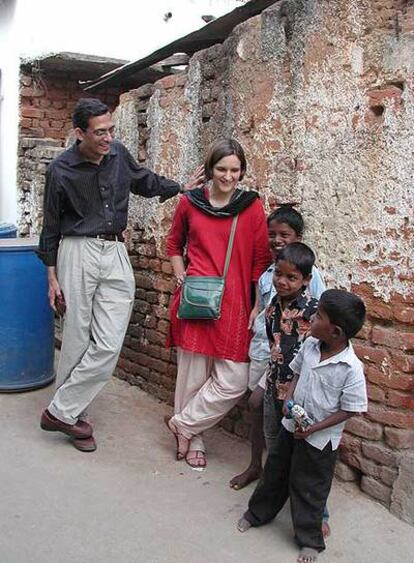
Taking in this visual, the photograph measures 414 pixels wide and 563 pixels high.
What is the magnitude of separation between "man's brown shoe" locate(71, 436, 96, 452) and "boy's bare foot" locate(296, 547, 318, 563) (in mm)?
1391

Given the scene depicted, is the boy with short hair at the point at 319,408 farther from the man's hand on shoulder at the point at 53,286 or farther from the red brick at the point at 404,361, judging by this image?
the man's hand on shoulder at the point at 53,286

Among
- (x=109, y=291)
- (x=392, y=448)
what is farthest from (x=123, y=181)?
(x=392, y=448)

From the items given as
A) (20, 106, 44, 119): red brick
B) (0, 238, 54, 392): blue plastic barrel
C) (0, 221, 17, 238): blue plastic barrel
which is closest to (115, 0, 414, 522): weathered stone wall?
(0, 238, 54, 392): blue plastic barrel

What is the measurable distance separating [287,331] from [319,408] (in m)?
0.39

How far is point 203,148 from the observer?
13.0 ft

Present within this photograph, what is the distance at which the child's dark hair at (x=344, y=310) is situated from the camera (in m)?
2.39

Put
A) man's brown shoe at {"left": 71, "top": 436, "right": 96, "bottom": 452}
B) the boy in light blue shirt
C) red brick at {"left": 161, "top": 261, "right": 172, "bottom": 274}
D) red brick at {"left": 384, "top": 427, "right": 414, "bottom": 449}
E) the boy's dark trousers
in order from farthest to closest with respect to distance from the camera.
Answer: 1. red brick at {"left": 161, "top": 261, "right": 172, "bottom": 274}
2. man's brown shoe at {"left": 71, "top": 436, "right": 96, "bottom": 452}
3. the boy in light blue shirt
4. red brick at {"left": 384, "top": 427, "right": 414, "bottom": 449}
5. the boy's dark trousers

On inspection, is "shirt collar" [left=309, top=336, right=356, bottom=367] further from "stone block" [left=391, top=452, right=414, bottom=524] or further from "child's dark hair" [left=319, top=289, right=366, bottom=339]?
"stone block" [left=391, top=452, right=414, bottom=524]

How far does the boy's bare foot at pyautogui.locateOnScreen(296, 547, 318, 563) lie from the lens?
2.56 metres

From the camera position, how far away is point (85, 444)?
141 inches

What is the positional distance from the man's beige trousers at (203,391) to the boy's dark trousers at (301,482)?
0.61m

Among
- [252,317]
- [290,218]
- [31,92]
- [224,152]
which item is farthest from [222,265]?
[31,92]

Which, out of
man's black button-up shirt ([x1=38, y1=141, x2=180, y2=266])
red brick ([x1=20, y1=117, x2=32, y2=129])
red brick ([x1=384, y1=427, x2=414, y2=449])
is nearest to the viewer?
red brick ([x1=384, y1=427, x2=414, y2=449])

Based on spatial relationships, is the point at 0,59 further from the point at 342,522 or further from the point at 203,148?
the point at 342,522
